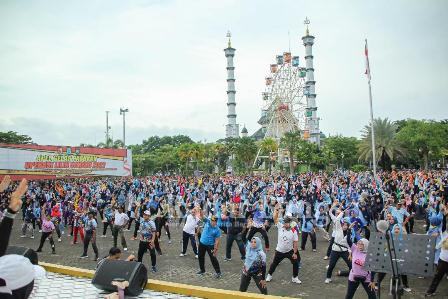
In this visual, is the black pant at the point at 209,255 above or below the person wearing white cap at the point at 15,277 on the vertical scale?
below

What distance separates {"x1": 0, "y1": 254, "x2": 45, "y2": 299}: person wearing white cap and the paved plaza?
6597mm

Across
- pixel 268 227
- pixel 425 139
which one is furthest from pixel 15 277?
pixel 425 139

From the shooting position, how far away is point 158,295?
5.21 metres

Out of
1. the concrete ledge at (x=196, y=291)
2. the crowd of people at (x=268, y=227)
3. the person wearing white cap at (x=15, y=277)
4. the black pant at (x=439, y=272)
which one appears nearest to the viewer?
the person wearing white cap at (x=15, y=277)

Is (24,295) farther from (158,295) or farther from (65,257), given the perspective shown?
(65,257)

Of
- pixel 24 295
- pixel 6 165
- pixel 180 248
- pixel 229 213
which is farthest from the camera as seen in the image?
pixel 6 165

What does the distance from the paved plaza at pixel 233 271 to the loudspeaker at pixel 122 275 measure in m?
4.37

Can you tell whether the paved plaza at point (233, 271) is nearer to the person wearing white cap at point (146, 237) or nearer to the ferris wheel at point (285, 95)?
the person wearing white cap at point (146, 237)

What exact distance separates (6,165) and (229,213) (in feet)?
119

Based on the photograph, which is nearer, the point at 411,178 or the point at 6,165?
the point at 411,178

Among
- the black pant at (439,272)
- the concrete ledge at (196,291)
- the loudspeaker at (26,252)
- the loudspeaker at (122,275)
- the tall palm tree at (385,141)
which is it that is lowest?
the black pant at (439,272)

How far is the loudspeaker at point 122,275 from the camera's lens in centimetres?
505

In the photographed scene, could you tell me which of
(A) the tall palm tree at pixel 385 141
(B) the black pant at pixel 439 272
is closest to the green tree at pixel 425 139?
(A) the tall palm tree at pixel 385 141

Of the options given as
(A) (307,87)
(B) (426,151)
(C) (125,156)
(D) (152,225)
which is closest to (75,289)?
(D) (152,225)
